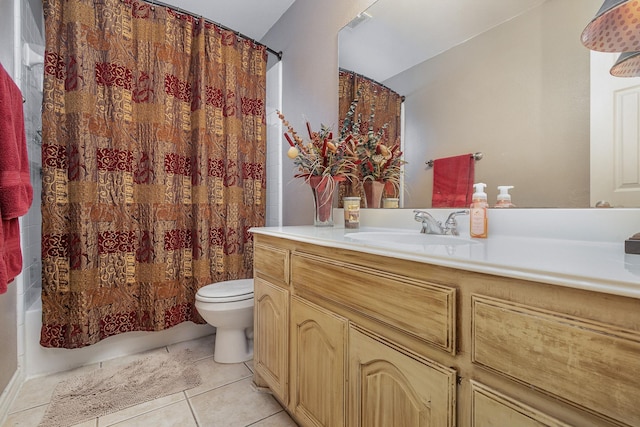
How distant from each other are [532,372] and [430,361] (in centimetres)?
21

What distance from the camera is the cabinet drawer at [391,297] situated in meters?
0.61

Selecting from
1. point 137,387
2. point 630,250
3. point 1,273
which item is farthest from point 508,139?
point 137,387

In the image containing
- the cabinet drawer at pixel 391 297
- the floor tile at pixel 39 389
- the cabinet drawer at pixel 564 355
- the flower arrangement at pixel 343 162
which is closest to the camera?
the cabinet drawer at pixel 564 355

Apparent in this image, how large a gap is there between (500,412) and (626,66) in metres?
0.97

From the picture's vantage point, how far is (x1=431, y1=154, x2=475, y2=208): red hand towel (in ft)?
3.79

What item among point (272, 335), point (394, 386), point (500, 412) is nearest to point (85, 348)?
point (272, 335)

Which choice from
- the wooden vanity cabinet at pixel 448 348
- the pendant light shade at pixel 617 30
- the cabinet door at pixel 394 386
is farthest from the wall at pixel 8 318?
the pendant light shade at pixel 617 30

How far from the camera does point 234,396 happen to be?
1.45 meters

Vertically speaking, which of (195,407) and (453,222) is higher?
(453,222)

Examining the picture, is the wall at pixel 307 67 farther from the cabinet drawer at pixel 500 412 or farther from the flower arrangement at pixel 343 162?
the cabinet drawer at pixel 500 412

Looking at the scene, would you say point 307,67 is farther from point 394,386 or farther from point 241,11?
point 394,386

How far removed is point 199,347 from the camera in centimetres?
196

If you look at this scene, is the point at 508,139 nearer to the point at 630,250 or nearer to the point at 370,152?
the point at 630,250

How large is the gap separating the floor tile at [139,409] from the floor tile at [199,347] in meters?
0.40
